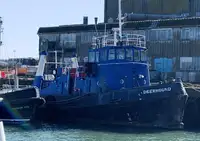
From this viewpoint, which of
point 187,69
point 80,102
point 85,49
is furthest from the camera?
point 85,49

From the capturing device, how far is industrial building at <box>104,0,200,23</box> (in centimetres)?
3738

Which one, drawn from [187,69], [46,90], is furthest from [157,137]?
[187,69]

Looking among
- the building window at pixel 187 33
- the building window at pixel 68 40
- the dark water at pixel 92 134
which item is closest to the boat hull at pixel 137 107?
the dark water at pixel 92 134

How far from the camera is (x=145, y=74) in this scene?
19453 millimetres

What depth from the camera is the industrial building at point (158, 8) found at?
37.4m

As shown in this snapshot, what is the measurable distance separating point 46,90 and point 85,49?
1388cm

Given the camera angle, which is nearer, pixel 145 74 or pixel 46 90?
pixel 145 74

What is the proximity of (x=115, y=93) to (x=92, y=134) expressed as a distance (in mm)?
2725

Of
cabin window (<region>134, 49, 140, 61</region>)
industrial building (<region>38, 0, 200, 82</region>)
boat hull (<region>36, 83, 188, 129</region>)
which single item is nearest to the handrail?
cabin window (<region>134, 49, 140, 61</region>)

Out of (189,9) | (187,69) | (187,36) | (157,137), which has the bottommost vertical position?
(157,137)

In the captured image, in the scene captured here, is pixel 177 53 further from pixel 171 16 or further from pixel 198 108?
pixel 198 108

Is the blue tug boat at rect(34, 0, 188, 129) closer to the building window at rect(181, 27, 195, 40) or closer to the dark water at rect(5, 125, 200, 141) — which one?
the dark water at rect(5, 125, 200, 141)

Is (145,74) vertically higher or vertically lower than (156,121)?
higher

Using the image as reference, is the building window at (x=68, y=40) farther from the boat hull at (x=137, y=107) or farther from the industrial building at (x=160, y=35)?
the boat hull at (x=137, y=107)
